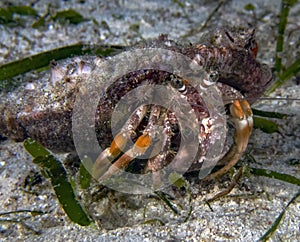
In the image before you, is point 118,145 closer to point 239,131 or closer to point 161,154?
point 161,154

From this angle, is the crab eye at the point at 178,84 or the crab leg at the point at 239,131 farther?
the crab leg at the point at 239,131

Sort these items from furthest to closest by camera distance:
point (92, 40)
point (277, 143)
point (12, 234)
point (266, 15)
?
point (266, 15) < point (92, 40) < point (277, 143) < point (12, 234)

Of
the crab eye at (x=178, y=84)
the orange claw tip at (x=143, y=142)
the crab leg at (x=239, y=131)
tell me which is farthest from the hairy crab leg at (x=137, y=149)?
the crab leg at (x=239, y=131)

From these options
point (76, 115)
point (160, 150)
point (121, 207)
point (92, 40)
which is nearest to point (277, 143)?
point (160, 150)

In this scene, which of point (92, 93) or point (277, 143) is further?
point (277, 143)

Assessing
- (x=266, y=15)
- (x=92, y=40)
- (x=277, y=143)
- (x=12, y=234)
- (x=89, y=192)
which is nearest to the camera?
(x=12, y=234)

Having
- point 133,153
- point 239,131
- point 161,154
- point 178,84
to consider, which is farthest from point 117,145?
point 239,131

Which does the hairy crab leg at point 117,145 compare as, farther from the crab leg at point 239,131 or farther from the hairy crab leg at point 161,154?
the crab leg at point 239,131

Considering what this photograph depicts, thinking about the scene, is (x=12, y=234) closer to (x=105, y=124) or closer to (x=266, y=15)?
(x=105, y=124)

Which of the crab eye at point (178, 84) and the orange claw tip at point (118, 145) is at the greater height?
the crab eye at point (178, 84)
